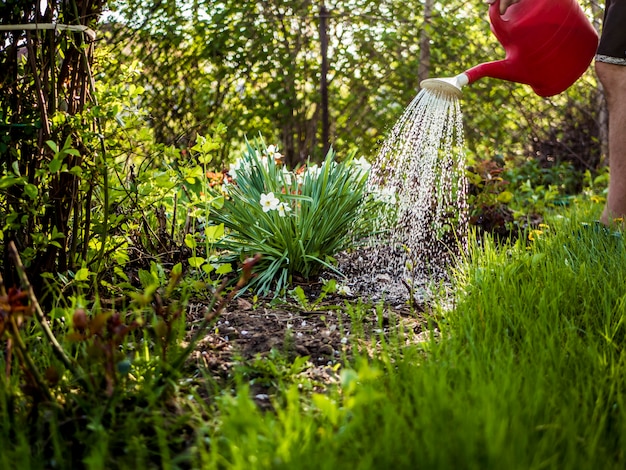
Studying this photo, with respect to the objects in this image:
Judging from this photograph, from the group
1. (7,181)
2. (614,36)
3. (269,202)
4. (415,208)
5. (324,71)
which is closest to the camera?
(7,181)

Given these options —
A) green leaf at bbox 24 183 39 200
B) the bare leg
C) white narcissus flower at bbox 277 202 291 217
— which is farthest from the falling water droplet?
green leaf at bbox 24 183 39 200

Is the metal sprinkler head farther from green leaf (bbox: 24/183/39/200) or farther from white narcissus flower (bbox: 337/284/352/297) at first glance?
green leaf (bbox: 24/183/39/200)

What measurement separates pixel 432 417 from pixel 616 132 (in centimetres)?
205

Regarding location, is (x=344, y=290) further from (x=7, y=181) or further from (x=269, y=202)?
(x=7, y=181)

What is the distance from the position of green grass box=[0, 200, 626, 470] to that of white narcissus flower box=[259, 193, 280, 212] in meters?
0.88

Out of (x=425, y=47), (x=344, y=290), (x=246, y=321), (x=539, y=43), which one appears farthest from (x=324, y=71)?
(x=246, y=321)

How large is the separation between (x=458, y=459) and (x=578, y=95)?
498cm

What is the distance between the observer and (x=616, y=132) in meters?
2.82

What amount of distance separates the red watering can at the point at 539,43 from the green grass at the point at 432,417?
3.51 ft

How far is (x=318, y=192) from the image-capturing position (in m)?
2.71

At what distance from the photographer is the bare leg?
279cm

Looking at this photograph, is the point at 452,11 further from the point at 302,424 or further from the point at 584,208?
the point at 302,424

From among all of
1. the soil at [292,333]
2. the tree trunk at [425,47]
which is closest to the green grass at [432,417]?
the soil at [292,333]

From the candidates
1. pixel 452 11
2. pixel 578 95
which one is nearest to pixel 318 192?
pixel 452 11
